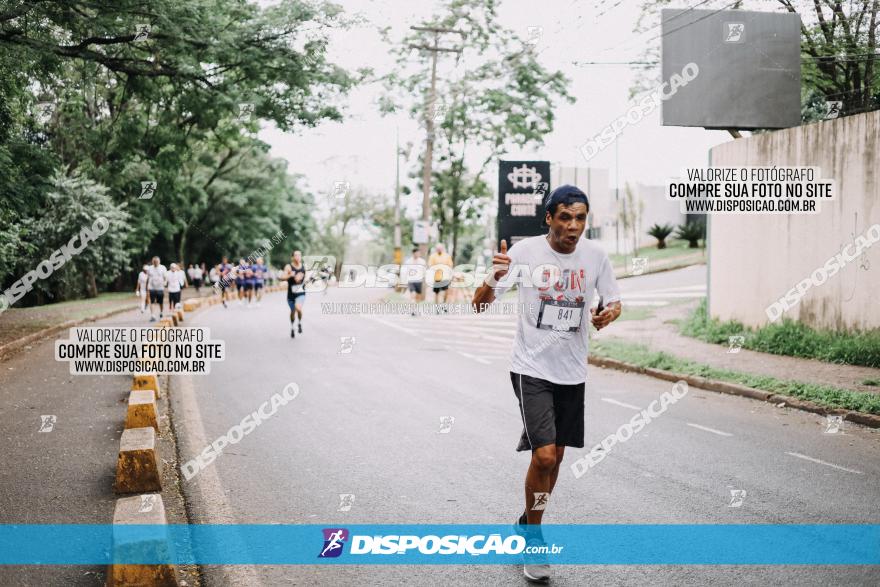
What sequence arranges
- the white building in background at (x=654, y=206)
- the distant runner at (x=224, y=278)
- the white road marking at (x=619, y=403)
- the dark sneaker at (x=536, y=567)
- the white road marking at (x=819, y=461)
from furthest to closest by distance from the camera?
1. the white building in background at (x=654, y=206)
2. the distant runner at (x=224, y=278)
3. the white road marking at (x=619, y=403)
4. the white road marking at (x=819, y=461)
5. the dark sneaker at (x=536, y=567)

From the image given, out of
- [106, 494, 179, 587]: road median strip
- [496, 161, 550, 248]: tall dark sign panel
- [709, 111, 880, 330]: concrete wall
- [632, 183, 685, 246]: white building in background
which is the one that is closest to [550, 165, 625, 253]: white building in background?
[632, 183, 685, 246]: white building in background

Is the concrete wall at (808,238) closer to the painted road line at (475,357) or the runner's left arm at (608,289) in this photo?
the painted road line at (475,357)

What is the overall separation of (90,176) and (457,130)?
1532cm

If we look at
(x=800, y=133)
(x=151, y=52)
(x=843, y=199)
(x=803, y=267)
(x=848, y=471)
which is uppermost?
(x=151, y=52)

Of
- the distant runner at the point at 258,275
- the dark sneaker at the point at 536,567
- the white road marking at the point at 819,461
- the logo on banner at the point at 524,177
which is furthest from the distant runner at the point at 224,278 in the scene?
the dark sneaker at the point at 536,567

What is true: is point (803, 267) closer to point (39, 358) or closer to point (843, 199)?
point (843, 199)

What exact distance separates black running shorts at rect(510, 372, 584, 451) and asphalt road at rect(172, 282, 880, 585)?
737mm

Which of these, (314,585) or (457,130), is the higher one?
(457,130)

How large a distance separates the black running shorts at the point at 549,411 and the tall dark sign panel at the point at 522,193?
59.1ft

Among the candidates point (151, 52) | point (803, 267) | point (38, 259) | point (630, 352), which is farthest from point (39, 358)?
point (38, 259)

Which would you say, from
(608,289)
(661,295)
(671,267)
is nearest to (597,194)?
(671,267)

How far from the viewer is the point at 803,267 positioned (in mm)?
13398

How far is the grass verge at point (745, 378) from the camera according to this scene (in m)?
9.14

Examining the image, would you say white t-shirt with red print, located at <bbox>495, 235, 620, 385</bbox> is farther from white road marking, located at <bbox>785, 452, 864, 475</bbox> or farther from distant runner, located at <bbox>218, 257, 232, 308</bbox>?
distant runner, located at <bbox>218, 257, 232, 308</bbox>
